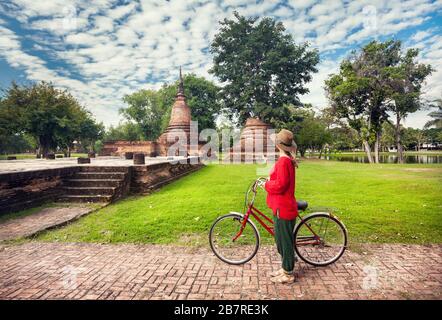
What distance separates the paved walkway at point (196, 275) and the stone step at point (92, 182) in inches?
150

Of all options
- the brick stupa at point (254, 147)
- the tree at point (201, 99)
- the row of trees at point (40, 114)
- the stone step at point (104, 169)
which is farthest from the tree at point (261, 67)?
the stone step at point (104, 169)

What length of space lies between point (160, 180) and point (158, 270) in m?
7.18

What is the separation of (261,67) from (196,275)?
1276 inches

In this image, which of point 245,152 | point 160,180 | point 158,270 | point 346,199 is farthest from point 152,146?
point 158,270

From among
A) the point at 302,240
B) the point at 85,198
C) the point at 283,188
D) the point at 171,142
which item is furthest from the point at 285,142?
the point at 171,142

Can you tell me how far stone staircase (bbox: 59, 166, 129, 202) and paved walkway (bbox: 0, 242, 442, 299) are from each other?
11.2 feet

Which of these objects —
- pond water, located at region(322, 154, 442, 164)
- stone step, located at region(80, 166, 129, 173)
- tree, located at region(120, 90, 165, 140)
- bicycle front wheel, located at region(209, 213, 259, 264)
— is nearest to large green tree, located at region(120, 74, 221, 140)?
tree, located at region(120, 90, 165, 140)

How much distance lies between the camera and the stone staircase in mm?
7770

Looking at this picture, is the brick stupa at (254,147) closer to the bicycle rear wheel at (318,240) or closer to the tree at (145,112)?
the bicycle rear wheel at (318,240)

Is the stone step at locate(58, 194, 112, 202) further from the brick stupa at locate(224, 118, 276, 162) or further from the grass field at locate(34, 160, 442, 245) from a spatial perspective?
the brick stupa at locate(224, 118, 276, 162)

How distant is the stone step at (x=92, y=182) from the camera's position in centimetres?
819

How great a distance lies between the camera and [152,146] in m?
29.3

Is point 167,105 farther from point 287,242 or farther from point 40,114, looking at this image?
point 287,242
